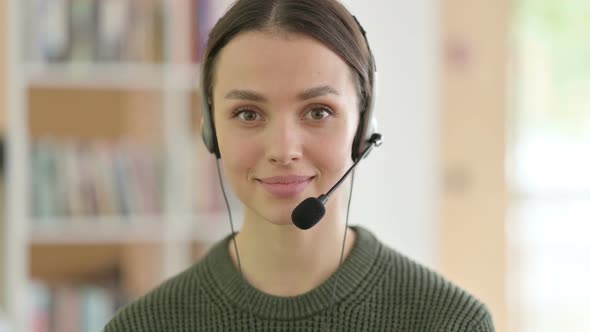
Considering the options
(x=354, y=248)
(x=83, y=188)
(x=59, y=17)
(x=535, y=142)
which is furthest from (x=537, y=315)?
(x=354, y=248)

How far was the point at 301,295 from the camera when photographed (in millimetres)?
917

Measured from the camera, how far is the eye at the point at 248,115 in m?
0.87

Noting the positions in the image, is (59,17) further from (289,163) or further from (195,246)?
(289,163)

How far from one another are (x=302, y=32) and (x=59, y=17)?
1997 mm

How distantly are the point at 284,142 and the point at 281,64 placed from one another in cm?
7

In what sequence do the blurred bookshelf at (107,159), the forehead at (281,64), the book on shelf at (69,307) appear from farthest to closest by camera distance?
the book on shelf at (69,307) < the blurred bookshelf at (107,159) < the forehead at (281,64)

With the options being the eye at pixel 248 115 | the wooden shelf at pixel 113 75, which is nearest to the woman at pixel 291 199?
the eye at pixel 248 115

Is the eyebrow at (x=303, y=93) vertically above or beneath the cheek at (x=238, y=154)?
above

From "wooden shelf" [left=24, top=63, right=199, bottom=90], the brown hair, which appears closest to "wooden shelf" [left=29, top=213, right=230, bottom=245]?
"wooden shelf" [left=24, top=63, right=199, bottom=90]

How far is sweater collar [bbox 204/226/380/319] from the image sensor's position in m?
0.91

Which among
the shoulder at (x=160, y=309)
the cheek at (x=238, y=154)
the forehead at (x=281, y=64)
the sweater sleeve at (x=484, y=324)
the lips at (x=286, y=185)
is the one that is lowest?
the sweater sleeve at (x=484, y=324)

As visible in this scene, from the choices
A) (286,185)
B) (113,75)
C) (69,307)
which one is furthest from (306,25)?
(69,307)

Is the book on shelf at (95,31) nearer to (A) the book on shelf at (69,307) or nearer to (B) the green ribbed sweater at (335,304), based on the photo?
(A) the book on shelf at (69,307)

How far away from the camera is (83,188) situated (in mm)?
2758
